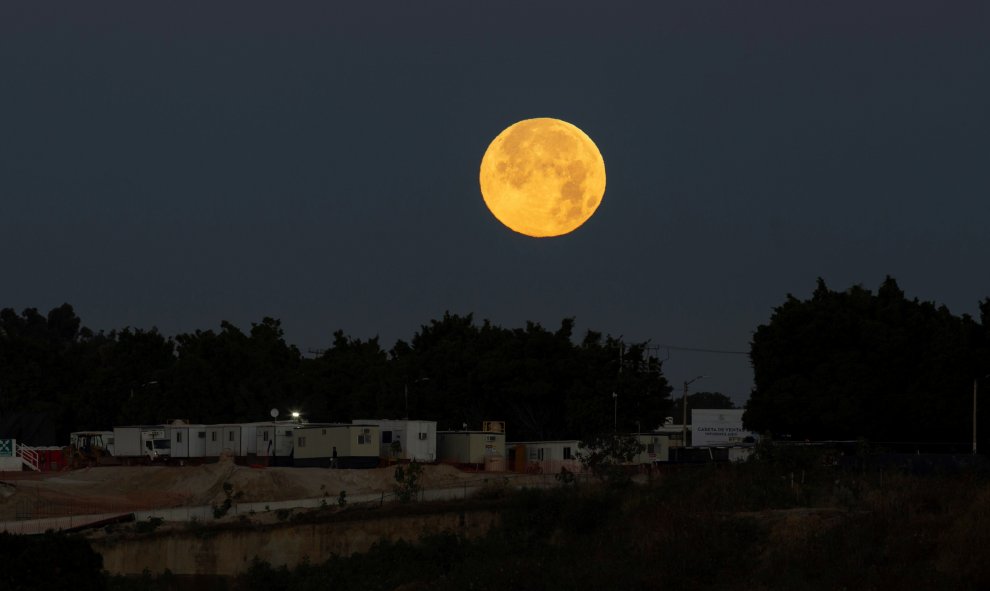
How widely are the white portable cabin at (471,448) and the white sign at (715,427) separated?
85.8m

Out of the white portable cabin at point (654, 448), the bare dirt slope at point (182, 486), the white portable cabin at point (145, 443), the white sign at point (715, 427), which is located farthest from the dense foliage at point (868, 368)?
the white sign at point (715, 427)

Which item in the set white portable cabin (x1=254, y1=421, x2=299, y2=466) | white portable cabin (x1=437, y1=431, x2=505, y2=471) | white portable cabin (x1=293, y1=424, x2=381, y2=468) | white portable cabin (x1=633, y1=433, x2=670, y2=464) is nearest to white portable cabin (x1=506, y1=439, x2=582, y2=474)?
white portable cabin (x1=437, y1=431, x2=505, y2=471)

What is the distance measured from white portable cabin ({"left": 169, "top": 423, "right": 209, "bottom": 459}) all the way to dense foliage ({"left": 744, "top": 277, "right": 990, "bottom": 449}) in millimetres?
41580

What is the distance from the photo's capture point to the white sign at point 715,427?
174875 millimetres

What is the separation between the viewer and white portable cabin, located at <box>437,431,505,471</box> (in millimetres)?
90875

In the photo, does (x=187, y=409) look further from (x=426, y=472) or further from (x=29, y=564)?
(x=29, y=564)

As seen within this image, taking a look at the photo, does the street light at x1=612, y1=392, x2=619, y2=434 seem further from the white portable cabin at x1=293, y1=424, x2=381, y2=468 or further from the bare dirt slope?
the bare dirt slope

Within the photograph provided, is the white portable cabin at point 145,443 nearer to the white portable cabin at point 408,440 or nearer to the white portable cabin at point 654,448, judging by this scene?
the white portable cabin at point 408,440

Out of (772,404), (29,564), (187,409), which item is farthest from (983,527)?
(187,409)

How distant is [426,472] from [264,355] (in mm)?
67206

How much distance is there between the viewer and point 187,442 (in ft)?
309

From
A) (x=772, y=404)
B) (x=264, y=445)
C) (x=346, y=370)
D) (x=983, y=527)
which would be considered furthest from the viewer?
(x=346, y=370)

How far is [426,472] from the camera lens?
78938mm

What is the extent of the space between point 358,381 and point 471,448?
44359mm
